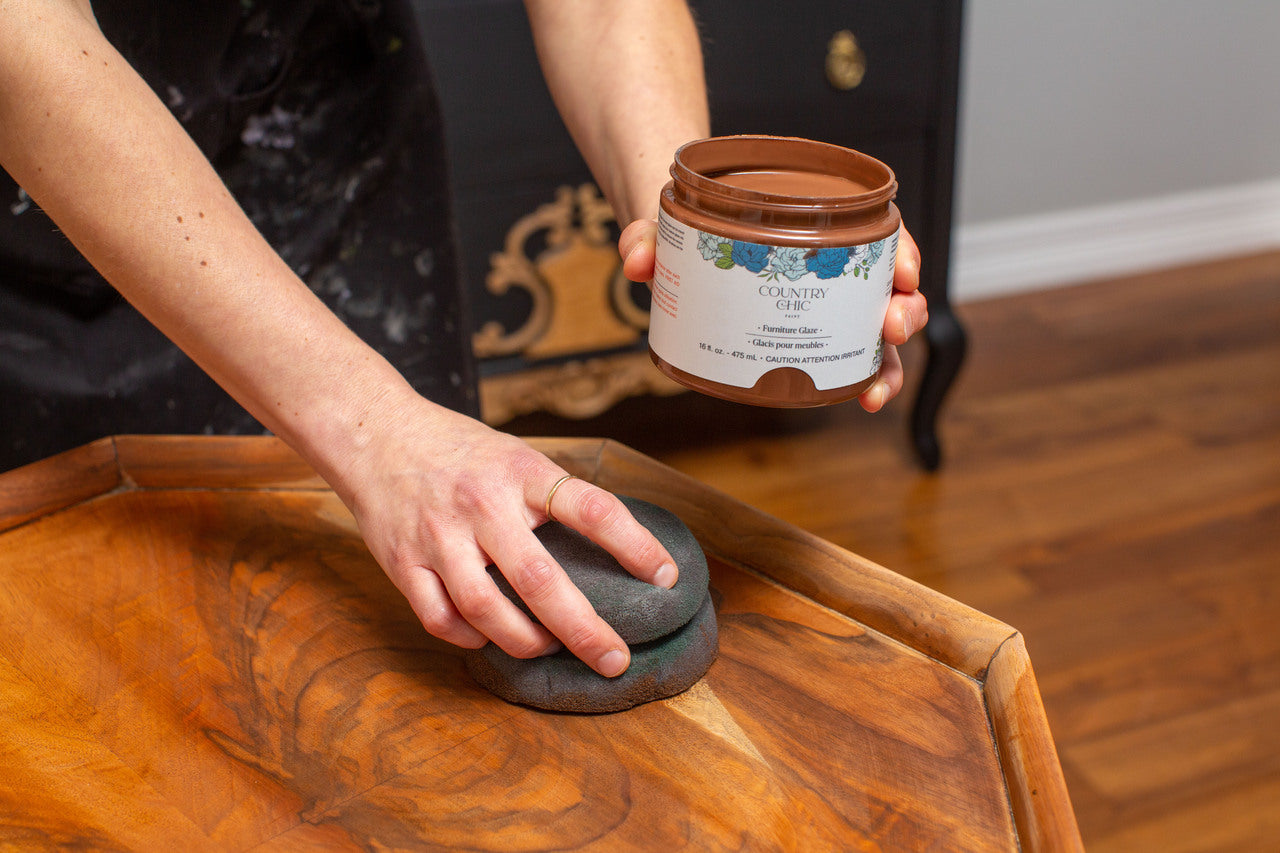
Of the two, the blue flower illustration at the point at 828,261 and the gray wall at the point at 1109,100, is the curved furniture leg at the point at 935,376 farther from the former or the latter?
the blue flower illustration at the point at 828,261

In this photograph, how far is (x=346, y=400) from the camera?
0.52m

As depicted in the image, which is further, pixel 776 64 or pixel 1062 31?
pixel 1062 31

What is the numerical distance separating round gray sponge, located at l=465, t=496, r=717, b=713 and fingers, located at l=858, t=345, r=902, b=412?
0.42ft

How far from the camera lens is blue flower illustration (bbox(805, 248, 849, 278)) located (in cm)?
44

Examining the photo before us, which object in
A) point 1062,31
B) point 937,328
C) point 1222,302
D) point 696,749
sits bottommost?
point 1222,302

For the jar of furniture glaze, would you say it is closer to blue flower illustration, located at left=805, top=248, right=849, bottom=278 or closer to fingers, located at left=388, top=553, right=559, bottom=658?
blue flower illustration, located at left=805, top=248, right=849, bottom=278

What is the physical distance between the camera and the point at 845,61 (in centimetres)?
133

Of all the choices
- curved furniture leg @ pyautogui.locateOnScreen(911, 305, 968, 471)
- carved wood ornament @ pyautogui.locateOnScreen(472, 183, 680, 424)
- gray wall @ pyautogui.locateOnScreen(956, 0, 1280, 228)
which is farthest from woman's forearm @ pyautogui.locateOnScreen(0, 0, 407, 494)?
gray wall @ pyautogui.locateOnScreen(956, 0, 1280, 228)

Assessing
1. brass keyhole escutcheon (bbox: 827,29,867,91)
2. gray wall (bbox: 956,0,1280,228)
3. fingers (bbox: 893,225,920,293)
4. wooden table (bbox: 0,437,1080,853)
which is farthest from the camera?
gray wall (bbox: 956,0,1280,228)

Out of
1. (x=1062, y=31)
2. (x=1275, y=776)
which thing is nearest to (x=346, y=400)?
(x=1275, y=776)

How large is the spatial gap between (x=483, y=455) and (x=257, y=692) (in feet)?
0.47

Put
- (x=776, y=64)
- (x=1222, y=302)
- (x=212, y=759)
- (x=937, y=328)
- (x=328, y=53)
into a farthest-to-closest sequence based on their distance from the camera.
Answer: (x=1222, y=302), (x=937, y=328), (x=776, y=64), (x=328, y=53), (x=212, y=759)

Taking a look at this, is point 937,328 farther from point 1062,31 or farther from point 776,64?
point 1062,31

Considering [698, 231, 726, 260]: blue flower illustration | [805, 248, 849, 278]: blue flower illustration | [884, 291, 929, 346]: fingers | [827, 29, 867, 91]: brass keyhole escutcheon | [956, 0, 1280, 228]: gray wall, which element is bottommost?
[956, 0, 1280, 228]: gray wall
